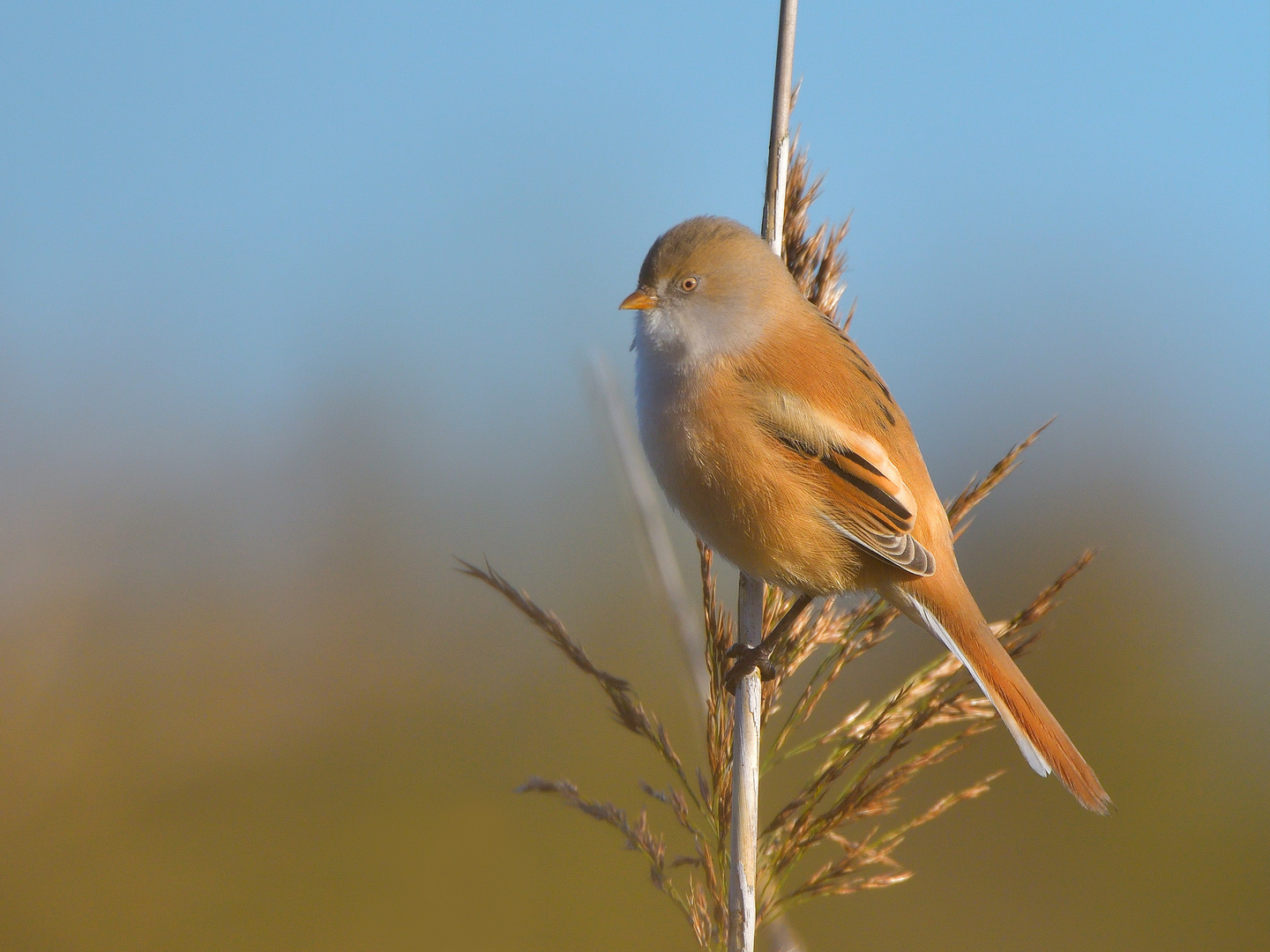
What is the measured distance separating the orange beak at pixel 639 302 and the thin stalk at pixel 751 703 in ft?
1.41

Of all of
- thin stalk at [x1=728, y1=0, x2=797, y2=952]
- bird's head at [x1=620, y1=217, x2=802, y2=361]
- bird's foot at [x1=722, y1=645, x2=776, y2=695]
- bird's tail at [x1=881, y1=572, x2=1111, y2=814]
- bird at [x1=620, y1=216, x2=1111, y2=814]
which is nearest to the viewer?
thin stalk at [x1=728, y1=0, x2=797, y2=952]

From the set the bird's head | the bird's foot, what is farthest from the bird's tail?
the bird's head

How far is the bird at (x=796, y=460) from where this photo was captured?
265 cm

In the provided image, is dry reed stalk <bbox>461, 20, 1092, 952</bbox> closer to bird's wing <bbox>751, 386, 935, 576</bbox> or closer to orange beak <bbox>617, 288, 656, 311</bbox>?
bird's wing <bbox>751, 386, 935, 576</bbox>

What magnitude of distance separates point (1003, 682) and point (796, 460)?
31.1 inches

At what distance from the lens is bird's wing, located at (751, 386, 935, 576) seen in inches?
106

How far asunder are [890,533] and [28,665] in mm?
5712

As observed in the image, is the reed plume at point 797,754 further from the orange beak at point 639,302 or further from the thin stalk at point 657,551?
the orange beak at point 639,302

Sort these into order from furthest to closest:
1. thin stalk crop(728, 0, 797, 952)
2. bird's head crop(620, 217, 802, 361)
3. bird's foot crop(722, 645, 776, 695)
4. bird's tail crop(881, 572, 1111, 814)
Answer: bird's head crop(620, 217, 802, 361) → bird's tail crop(881, 572, 1111, 814) → bird's foot crop(722, 645, 776, 695) → thin stalk crop(728, 0, 797, 952)

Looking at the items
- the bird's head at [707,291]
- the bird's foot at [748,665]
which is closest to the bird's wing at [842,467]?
the bird's head at [707,291]

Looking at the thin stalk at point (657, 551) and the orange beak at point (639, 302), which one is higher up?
the orange beak at point (639, 302)

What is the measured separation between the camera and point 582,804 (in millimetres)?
2016

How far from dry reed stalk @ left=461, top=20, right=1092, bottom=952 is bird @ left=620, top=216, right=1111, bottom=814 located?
0.19m

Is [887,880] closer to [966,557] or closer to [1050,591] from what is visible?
[1050,591]
